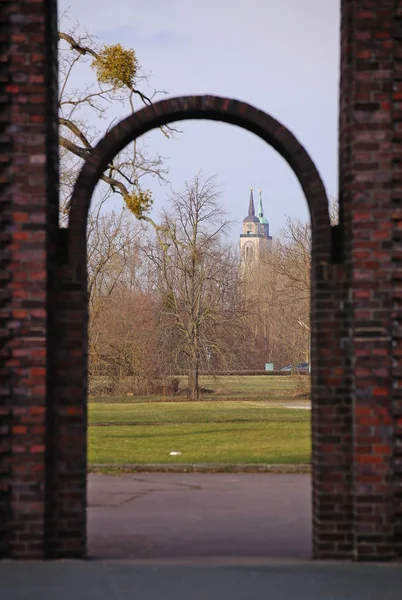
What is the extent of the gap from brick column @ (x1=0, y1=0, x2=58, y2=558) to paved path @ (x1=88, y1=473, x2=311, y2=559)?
1107 mm

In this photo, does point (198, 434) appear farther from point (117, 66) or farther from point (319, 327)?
point (319, 327)

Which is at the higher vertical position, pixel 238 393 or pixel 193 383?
pixel 193 383

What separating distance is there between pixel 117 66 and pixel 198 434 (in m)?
8.43

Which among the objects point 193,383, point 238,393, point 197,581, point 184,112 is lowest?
point 197,581

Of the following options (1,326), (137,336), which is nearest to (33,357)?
(1,326)

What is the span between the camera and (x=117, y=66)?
78.9 ft

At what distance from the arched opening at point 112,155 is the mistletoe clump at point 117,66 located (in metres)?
15.0

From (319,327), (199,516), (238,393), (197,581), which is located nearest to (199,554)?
(197,581)

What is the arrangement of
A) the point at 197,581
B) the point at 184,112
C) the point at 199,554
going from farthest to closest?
the point at 199,554
the point at 184,112
the point at 197,581

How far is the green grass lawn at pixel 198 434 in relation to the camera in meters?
19.5

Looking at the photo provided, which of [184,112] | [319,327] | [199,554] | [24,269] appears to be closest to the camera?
[24,269]

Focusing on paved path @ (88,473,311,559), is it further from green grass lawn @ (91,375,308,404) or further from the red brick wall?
green grass lawn @ (91,375,308,404)

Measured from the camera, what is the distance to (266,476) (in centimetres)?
1653

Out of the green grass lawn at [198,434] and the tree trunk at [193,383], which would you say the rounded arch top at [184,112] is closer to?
the green grass lawn at [198,434]
